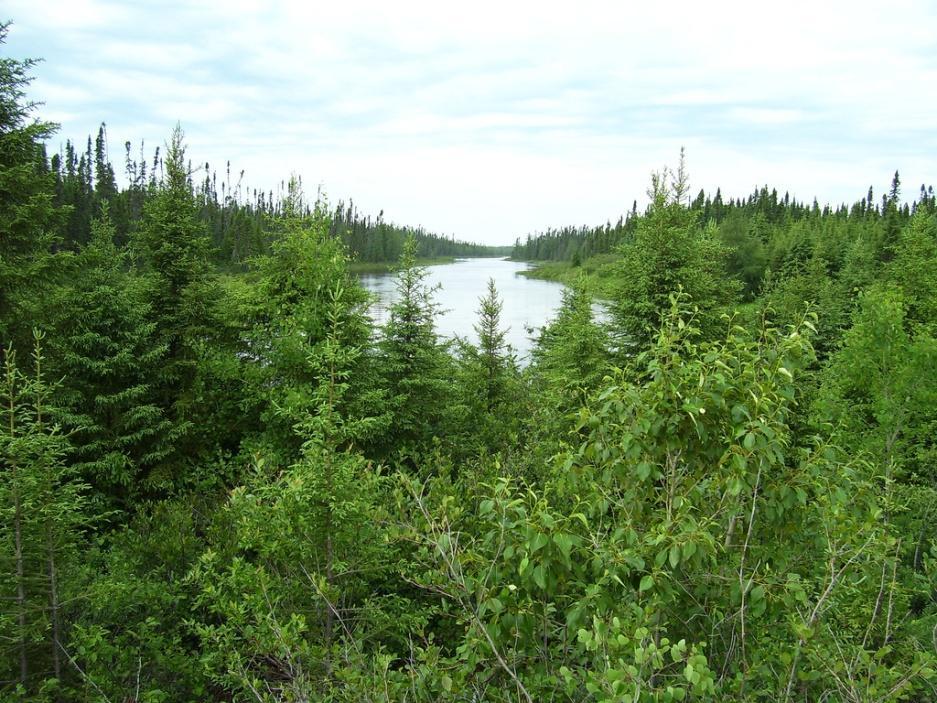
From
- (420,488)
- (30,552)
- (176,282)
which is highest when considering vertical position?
(176,282)

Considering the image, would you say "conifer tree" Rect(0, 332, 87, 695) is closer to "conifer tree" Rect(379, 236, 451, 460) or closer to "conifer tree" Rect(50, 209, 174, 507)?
→ "conifer tree" Rect(50, 209, 174, 507)

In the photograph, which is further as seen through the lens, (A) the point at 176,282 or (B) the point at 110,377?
(A) the point at 176,282

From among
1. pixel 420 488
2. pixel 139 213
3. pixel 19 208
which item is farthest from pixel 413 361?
pixel 139 213

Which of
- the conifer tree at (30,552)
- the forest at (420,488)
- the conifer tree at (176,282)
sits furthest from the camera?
the conifer tree at (176,282)

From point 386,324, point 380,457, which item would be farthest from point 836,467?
point 386,324

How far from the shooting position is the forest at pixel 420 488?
3.09 metres

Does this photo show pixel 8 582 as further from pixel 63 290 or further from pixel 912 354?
pixel 912 354

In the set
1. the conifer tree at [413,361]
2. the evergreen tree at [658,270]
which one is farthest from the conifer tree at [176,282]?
the evergreen tree at [658,270]

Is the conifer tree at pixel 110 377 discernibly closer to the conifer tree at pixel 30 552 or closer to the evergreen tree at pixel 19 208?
the evergreen tree at pixel 19 208

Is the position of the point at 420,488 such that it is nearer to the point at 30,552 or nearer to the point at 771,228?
the point at 30,552

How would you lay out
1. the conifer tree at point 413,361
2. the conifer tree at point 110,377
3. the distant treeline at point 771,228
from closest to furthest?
the conifer tree at point 110,377 → the conifer tree at point 413,361 → the distant treeline at point 771,228

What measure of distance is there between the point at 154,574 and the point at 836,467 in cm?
747

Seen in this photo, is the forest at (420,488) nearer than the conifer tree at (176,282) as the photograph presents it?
Yes

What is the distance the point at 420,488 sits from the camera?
3.63 metres
